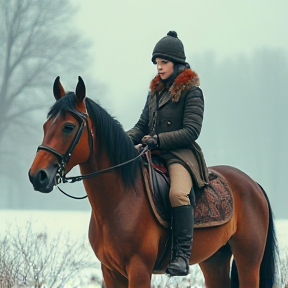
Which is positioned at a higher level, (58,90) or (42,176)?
(58,90)

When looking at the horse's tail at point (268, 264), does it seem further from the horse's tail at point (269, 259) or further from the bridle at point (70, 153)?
the bridle at point (70, 153)

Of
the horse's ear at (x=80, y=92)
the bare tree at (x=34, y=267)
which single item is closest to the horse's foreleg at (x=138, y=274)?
the horse's ear at (x=80, y=92)

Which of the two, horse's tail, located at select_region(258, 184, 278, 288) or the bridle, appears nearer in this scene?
the bridle

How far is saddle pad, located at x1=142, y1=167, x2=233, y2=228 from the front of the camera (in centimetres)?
513

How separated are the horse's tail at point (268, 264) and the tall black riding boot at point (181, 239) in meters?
1.01

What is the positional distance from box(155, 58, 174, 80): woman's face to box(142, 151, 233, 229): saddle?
0.60 meters

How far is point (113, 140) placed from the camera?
496cm

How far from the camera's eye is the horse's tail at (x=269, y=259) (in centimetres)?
592

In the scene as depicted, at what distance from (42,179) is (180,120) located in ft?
4.20

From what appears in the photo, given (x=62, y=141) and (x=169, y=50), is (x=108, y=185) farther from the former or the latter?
(x=169, y=50)

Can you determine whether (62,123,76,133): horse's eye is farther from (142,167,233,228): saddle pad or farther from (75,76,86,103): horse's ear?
(142,167,233,228): saddle pad

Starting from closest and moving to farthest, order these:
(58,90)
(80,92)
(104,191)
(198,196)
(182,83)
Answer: (80,92), (58,90), (104,191), (182,83), (198,196)

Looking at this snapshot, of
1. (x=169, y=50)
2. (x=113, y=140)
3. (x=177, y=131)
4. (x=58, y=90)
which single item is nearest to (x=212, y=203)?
(x=177, y=131)

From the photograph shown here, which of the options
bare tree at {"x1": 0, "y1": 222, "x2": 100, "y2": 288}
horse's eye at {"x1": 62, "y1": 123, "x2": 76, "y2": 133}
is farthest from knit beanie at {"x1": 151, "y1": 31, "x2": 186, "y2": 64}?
bare tree at {"x1": 0, "y1": 222, "x2": 100, "y2": 288}
